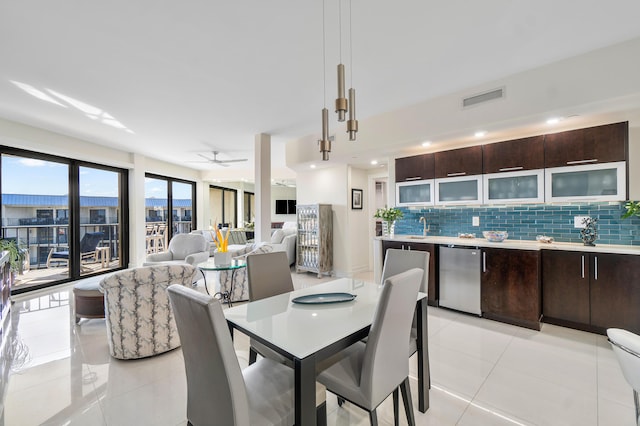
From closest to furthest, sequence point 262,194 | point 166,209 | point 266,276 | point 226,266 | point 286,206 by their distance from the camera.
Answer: point 266,276 → point 226,266 → point 262,194 → point 166,209 → point 286,206

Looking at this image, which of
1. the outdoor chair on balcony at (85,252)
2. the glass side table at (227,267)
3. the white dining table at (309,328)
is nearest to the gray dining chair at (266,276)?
the white dining table at (309,328)

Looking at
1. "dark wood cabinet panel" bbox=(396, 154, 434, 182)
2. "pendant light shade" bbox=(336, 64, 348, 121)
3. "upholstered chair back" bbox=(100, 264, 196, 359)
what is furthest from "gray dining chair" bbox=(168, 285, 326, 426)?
"dark wood cabinet panel" bbox=(396, 154, 434, 182)

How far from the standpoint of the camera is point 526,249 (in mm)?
3188

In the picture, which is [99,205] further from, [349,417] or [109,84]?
[349,417]

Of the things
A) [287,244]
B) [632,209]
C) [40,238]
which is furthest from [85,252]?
[632,209]

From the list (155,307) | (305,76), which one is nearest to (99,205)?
(155,307)

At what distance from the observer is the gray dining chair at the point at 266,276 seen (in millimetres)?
2205

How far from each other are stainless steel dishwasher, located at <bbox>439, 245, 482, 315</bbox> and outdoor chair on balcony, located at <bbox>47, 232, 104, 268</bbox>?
6.65 meters

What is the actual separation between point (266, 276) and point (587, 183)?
3.56 metres

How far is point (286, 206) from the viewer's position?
11.6m

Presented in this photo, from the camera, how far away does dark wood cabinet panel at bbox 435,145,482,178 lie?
148 inches

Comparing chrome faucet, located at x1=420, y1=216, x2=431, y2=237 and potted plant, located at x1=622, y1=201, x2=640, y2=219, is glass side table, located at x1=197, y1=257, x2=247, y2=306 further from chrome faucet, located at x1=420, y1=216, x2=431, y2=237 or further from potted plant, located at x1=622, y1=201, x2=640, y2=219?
potted plant, located at x1=622, y1=201, x2=640, y2=219

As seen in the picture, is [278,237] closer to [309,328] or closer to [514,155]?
[514,155]

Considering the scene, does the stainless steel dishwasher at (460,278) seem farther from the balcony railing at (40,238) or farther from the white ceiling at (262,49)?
the balcony railing at (40,238)
